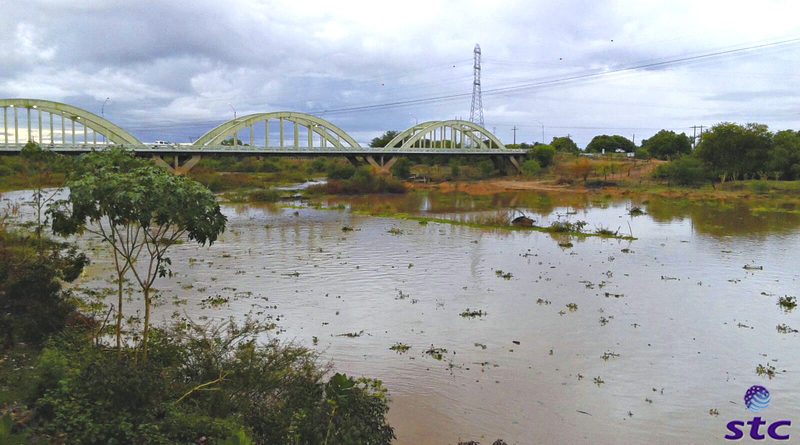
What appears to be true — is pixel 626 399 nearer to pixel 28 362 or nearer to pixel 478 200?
pixel 28 362

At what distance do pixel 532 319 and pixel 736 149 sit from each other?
50.5 metres

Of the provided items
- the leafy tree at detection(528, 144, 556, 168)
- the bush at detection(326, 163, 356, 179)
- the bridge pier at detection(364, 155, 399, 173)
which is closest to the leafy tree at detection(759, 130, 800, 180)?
the leafy tree at detection(528, 144, 556, 168)

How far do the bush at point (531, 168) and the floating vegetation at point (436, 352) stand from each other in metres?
63.3

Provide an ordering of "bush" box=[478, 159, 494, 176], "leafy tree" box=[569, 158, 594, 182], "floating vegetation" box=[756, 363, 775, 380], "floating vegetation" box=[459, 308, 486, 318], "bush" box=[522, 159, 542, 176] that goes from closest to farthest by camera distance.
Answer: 1. "floating vegetation" box=[756, 363, 775, 380]
2. "floating vegetation" box=[459, 308, 486, 318]
3. "leafy tree" box=[569, 158, 594, 182]
4. "bush" box=[522, 159, 542, 176]
5. "bush" box=[478, 159, 494, 176]

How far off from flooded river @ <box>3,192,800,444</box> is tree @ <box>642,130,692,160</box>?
6290 cm

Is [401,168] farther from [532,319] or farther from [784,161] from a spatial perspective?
[532,319]

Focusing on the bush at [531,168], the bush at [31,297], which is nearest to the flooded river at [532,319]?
the bush at [31,297]

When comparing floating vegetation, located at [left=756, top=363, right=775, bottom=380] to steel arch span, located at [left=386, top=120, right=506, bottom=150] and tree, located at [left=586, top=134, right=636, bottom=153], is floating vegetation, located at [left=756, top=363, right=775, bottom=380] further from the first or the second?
tree, located at [left=586, top=134, right=636, bottom=153]

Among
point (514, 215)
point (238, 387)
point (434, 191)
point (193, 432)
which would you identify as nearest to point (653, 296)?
point (238, 387)

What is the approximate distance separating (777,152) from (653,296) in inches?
1826

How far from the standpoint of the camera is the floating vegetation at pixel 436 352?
31.8ft

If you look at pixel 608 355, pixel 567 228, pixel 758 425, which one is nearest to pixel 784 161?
pixel 567 228

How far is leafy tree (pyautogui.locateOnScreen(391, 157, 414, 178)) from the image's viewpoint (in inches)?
2749

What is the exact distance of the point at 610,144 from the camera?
352ft
